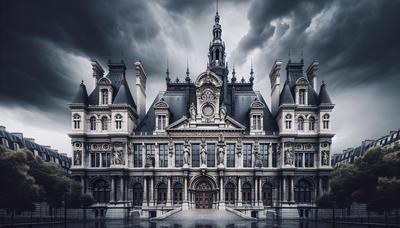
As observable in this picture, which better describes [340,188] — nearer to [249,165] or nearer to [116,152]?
[249,165]

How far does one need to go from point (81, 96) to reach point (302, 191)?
1464 inches

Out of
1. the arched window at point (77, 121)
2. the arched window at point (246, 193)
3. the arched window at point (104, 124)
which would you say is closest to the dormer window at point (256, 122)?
the arched window at point (246, 193)

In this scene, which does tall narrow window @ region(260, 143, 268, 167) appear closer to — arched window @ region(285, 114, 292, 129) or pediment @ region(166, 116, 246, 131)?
pediment @ region(166, 116, 246, 131)

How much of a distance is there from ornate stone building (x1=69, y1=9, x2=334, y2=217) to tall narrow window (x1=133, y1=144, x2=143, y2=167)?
15cm

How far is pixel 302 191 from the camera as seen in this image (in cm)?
5181

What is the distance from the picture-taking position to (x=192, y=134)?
5272cm

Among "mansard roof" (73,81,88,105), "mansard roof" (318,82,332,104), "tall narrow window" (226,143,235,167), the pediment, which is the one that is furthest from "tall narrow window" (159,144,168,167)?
"mansard roof" (318,82,332,104)

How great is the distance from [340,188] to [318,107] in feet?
47.6

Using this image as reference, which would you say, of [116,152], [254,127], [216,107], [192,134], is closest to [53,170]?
[116,152]

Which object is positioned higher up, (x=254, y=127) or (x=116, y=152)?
(x=254, y=127)

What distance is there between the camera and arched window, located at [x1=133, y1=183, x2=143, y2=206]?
52500mm

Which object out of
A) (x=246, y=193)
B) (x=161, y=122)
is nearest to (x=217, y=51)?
(x=161, y=122)

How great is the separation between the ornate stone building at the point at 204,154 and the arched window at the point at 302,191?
15 centimetres

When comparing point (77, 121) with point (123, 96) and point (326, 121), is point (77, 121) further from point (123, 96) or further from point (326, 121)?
point (326, 121)
